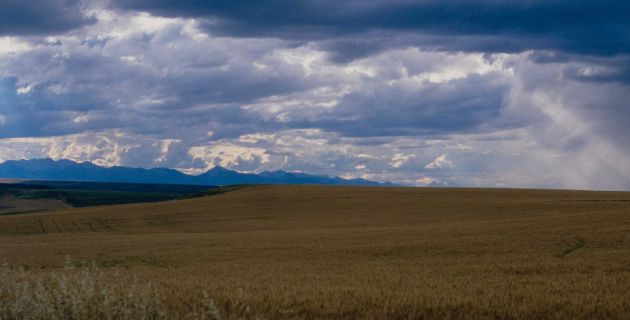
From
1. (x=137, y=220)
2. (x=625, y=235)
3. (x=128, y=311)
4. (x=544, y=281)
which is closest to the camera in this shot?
(x=128, y=311)

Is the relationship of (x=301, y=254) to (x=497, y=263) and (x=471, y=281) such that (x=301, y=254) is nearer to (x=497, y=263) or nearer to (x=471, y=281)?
(x=497, y=263)

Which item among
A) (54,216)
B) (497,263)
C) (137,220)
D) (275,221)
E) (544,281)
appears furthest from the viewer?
(54,216)

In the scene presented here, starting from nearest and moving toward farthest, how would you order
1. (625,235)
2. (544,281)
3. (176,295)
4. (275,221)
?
(176,295)
(544,281)
(625,235)
(275,221)

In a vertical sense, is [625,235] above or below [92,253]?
above

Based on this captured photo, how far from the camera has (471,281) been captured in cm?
1556

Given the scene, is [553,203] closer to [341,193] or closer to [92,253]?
[341,193]

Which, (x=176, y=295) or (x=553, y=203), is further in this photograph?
(x=553, y=203)

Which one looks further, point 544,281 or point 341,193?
point 341,193

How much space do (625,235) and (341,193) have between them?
6034cm

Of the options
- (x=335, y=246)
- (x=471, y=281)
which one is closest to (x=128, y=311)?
(x=471, y=281)

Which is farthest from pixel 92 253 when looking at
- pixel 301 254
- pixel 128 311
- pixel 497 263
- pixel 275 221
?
pixel 275 221

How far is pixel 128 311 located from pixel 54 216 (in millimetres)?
62539

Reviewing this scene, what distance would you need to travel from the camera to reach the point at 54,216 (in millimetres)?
68250

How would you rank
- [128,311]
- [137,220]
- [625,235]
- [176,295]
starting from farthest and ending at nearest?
1. [137,220]
2. [625,235]
3. [176,295]
4. [128,311]
